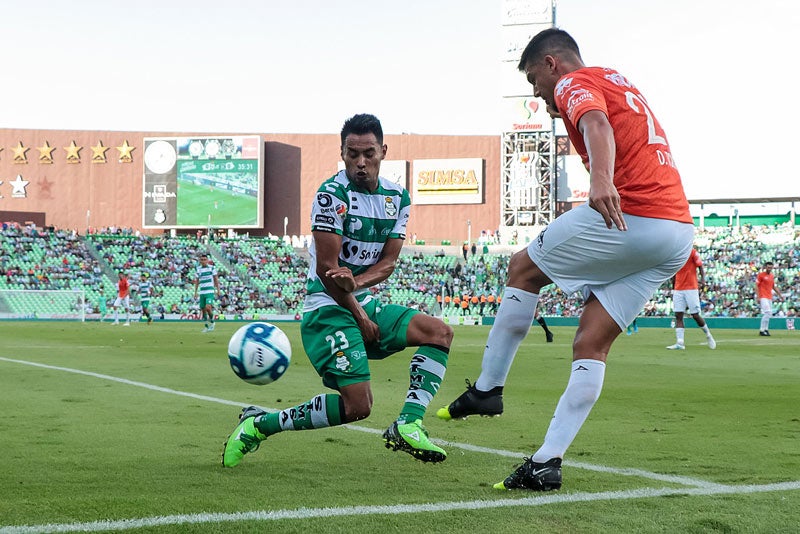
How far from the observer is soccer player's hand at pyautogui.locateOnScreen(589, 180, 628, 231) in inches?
151

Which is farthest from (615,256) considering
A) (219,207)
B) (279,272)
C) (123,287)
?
(219,207)

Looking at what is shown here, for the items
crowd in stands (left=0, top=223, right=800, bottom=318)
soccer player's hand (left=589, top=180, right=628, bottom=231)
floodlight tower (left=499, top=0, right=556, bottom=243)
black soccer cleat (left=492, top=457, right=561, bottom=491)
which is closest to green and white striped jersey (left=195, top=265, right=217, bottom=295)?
crowd in stands (left=0, top=223, right=800, bottom=318)

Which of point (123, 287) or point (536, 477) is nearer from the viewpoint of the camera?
point (536, 477)

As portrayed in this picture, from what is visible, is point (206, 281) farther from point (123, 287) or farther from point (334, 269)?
point (334, 269)

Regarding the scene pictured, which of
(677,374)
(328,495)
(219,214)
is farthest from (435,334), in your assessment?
(219,214)

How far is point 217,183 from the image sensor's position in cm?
6575

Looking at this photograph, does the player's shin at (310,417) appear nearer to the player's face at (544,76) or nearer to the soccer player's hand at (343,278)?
the soccer player's hand at (343,278)

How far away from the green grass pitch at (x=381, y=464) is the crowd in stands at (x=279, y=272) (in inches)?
1374

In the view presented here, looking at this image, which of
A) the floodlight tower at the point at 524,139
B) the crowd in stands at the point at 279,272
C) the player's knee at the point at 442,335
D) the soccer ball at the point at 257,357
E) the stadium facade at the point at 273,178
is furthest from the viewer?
the stadium facade at the point at 273,178

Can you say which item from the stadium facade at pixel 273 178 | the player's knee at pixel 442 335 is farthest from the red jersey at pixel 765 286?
the stadium facade at pixel 273 178

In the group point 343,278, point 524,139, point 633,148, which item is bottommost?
point 343,278

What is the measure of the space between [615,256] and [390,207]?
149 centimetres

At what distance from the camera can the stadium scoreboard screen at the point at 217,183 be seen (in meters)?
65.6

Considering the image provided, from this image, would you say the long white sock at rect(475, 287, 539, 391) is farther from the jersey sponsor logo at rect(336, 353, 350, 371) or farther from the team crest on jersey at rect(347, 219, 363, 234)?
the team crest on jersey at rect(347, 219, 363, 234)
